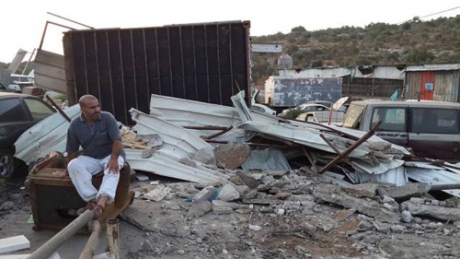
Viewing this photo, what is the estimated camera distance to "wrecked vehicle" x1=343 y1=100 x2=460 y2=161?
26.8 feet

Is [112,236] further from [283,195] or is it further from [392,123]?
[392,123]

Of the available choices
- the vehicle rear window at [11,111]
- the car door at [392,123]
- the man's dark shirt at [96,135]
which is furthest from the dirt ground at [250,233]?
the car door at [392,123]

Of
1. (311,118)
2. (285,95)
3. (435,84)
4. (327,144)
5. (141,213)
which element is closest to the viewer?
(141,213)

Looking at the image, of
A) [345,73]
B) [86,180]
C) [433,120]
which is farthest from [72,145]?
[345,73]

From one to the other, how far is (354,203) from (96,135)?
3.49 meters

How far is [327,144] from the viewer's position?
7.19 meters

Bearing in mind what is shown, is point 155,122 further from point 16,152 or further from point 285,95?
point 285,95

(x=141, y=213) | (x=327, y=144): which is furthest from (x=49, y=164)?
(x=327, y=144)

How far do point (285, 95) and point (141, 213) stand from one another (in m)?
24.3

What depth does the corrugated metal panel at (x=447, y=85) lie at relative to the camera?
23094mm

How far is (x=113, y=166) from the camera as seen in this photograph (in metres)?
4.66

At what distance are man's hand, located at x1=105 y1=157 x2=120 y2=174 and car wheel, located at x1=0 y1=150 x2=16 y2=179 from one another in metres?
3.75

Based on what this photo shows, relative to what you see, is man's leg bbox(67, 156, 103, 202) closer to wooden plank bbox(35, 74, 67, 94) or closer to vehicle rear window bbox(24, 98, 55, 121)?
vehicle rear window bbox(24, 98, 55, 121)

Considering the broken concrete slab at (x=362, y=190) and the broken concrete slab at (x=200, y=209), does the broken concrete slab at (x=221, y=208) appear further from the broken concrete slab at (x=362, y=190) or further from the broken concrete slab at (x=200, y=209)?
the broken concrete slab at (x=362, y=190)
